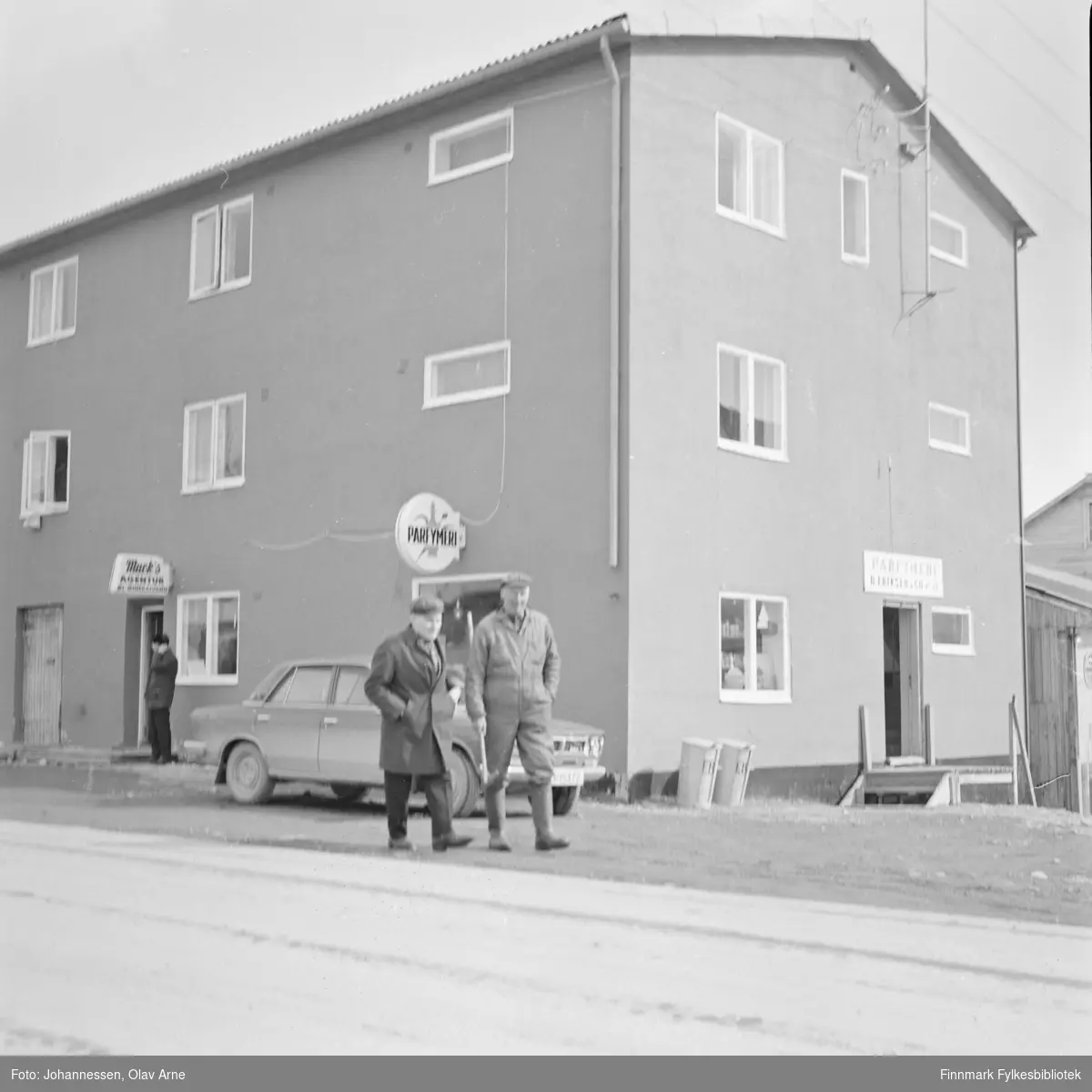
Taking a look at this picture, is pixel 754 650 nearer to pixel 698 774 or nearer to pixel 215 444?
pixel 698 774

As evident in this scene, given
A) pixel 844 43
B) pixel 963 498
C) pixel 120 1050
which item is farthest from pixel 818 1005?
pixel 963 498

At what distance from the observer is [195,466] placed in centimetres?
2180

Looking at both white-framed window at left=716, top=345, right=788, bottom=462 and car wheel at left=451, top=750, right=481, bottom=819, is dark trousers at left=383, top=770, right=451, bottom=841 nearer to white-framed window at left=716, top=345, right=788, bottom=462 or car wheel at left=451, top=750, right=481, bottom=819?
car wheel at left=451, top=750, right=481, bottom=819

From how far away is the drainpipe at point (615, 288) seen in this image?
16.0 m

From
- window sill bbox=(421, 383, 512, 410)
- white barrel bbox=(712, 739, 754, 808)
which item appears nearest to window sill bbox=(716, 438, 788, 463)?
window sill bbox=(421, 383, 512, 410)

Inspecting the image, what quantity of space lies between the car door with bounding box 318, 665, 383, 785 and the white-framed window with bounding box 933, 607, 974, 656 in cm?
972

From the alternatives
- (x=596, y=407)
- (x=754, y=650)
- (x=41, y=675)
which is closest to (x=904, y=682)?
(x=754, y=650)

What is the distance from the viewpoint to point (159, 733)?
804 inches

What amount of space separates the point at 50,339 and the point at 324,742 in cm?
1352

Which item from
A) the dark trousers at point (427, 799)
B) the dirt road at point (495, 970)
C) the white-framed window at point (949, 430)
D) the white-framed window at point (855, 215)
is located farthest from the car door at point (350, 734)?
the white-framed window at point (949, 430)

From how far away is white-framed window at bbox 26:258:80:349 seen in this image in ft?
79.6

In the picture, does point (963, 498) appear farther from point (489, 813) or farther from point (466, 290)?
point (489, 813)

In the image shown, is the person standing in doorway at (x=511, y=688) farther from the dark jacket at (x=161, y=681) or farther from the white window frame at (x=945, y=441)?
the white window frame at (x=945, y=441)

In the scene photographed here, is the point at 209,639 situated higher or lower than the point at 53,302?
lower
